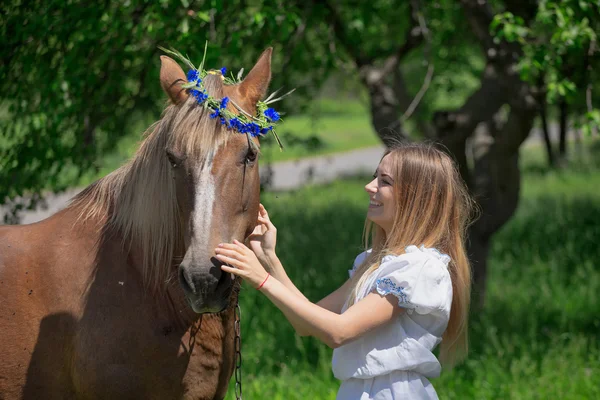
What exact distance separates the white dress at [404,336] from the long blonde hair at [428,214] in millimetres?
76

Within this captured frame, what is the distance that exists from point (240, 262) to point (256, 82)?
0.83 m

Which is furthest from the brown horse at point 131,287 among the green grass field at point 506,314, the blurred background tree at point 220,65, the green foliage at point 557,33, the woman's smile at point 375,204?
the green foliage at point 557,33

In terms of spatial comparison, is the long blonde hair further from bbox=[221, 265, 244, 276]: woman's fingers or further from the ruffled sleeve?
bbox=[221, 265, 244, 276]: woman's fingers

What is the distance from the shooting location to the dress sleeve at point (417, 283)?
239cm

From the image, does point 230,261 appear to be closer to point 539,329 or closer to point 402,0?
point 539,329

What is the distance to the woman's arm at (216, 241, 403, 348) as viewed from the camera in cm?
217

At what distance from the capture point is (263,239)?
2.64 m

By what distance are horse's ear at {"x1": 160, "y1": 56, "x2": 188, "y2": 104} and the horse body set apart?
64 cm

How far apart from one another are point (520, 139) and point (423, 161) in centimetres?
389

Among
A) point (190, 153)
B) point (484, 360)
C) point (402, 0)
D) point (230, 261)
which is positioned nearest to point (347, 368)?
point (230, 261)

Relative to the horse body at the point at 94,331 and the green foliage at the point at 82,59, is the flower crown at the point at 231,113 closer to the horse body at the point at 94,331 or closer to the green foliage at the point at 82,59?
the horse body at the point at 94,331

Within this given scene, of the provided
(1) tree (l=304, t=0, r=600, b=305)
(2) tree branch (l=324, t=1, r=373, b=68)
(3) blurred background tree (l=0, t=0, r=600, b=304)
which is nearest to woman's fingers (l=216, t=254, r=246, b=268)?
(3) blurred background tree (l=0, t=0, r=600, b=304)

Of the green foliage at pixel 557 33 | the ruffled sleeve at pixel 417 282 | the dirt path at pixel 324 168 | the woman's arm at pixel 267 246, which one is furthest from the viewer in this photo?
the dirt path at pixel 324 168

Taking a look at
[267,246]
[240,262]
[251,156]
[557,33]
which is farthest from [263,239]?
Result: [557,33]
